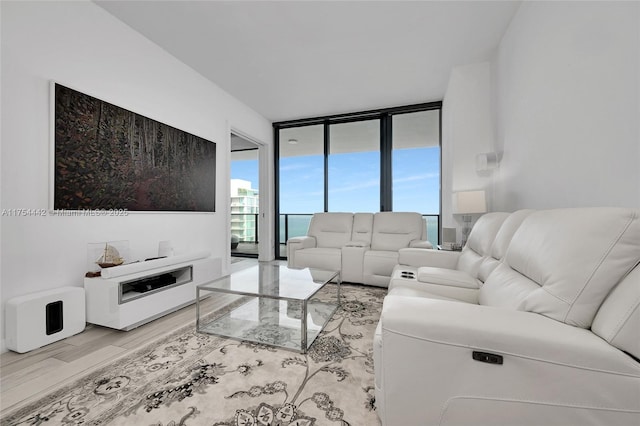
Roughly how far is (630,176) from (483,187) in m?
2.12

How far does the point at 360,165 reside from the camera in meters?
4.88

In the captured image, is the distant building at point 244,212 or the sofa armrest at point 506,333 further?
the distant building at point 244,212

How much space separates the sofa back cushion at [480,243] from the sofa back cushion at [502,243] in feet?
0.36

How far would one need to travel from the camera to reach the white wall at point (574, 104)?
1218 mm

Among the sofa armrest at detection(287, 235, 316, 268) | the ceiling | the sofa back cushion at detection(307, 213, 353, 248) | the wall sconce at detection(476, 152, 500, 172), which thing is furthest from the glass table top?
the ceiling

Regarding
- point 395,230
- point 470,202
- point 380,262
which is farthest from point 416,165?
point 380,262

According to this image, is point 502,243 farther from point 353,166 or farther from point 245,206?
point 245,206

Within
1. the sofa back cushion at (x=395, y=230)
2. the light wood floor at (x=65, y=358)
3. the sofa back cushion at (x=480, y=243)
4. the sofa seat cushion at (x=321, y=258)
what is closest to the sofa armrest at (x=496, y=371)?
the sofa back cushion at (x=480, y=243)

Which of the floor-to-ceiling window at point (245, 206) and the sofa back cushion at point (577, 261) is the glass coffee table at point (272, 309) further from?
the floor-to-ceiling window at point (245, 206)

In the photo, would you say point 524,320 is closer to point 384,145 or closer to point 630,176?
point 630,176

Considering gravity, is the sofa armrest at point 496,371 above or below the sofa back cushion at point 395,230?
below

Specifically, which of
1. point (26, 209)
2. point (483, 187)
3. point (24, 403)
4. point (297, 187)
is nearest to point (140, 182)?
point (26, 209)

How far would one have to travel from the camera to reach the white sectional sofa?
3184 millimetres

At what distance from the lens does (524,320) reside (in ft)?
2.67
